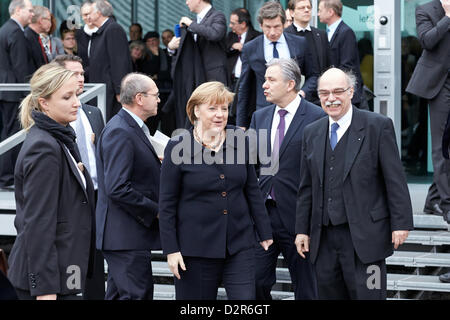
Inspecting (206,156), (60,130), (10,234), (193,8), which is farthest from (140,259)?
(193,8)

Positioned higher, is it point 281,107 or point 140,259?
point 281,107

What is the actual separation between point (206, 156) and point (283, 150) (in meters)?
1.25

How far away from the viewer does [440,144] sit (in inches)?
338

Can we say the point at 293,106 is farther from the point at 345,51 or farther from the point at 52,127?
the point at 345,51

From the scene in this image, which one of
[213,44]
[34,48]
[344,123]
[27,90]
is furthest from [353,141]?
[34,48]

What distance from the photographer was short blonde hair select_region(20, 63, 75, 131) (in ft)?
Answer: 17.3

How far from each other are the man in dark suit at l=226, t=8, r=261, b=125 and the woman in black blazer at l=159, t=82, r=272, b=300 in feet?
15.2

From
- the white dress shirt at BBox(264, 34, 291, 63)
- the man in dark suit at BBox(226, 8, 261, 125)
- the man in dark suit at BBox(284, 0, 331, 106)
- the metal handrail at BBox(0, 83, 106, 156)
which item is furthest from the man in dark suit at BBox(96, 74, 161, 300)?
the man in dark suit at BBox(226, 8, 261, 125)

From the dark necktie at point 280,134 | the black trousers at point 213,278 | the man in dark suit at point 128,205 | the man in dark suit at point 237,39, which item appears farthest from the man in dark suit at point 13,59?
the black trousers at point 213,278

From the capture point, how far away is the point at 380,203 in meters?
5.84

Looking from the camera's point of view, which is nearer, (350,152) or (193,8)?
(350,152)

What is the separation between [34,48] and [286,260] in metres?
4.78
